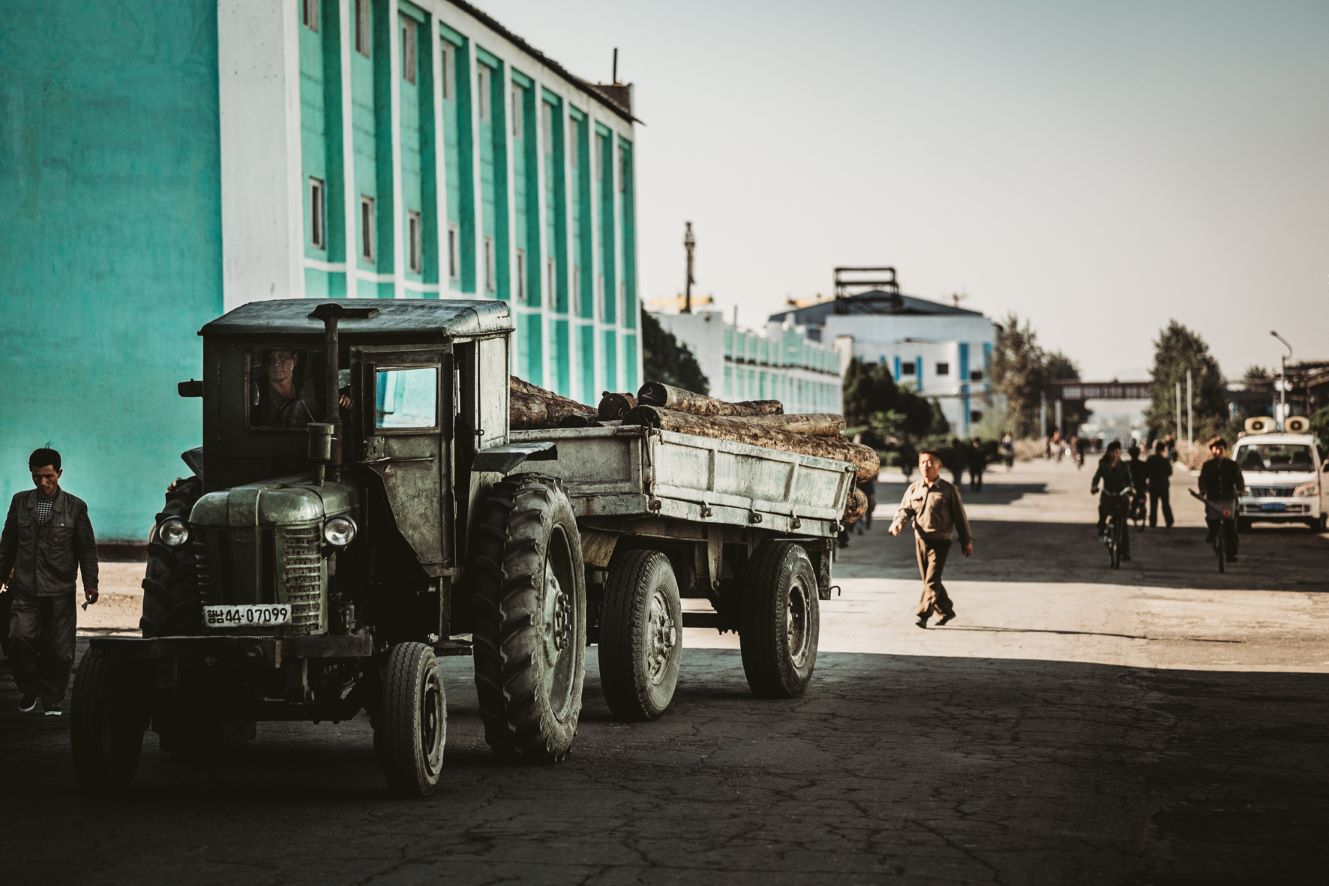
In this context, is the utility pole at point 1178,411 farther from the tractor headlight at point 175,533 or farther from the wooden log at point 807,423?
the tractor headlight at point 175,533

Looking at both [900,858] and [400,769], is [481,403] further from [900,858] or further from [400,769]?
[900,858]

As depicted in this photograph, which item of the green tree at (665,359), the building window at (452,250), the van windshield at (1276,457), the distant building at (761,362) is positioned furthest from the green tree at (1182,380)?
the building window at (452,250)

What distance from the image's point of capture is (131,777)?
30.6ft

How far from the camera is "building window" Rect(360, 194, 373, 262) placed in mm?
31391

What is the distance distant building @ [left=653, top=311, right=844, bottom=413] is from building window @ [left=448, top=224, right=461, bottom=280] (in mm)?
33256

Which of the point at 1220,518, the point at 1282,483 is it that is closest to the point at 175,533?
the point at 1220,518

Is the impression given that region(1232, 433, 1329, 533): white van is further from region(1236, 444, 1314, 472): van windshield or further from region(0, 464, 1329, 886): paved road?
region(0, 464, 1329, 886): paved road

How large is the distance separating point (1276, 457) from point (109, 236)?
24.0 metres

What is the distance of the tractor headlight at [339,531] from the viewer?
9188mm

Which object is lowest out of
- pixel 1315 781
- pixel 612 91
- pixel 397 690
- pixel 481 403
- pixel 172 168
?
pixel 1315 781

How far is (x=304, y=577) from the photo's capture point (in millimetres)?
9047

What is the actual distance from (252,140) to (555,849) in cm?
2161

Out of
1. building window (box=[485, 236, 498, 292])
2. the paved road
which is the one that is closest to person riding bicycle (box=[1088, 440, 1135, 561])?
the paved road

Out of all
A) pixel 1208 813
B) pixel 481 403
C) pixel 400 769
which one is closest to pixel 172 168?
pixel 481 403
